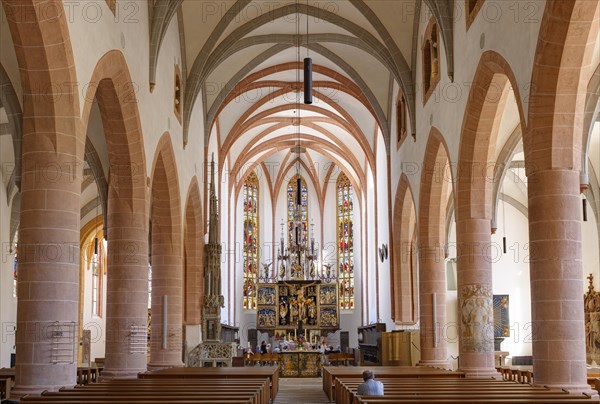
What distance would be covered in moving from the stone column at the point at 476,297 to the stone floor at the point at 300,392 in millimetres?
3379

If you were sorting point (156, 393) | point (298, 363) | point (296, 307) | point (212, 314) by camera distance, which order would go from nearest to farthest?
point (156, 393) → point (212, 314) → point (298, 363) → point (296, 307)

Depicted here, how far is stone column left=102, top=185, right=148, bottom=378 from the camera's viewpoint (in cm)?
1605

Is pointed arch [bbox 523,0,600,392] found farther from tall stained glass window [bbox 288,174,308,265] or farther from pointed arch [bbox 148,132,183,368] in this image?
tall stained glass window [bbox 288,174,308,265]

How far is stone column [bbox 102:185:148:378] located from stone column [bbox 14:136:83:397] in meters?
4.87

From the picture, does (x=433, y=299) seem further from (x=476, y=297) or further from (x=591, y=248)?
(x=591, y=248)

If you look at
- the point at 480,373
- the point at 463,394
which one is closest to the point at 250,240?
the point at 480,373

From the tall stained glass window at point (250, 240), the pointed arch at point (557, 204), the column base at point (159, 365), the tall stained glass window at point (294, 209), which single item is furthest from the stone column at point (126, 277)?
the tall stained glass window at point (294, 209)

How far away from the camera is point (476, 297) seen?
15.8m

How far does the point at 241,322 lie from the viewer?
125 ft

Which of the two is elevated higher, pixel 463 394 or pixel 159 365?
pixel 463 394

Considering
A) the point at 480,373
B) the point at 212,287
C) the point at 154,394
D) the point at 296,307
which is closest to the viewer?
the point at 154,394

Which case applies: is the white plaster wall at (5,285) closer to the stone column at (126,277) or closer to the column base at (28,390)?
the stone column at (126,277)

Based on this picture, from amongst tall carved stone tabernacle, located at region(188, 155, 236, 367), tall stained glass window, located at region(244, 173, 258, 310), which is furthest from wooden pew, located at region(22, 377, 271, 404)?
tall stained glass window, located at region(244, 173, 258, 310)

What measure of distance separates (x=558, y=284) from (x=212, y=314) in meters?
15.3
